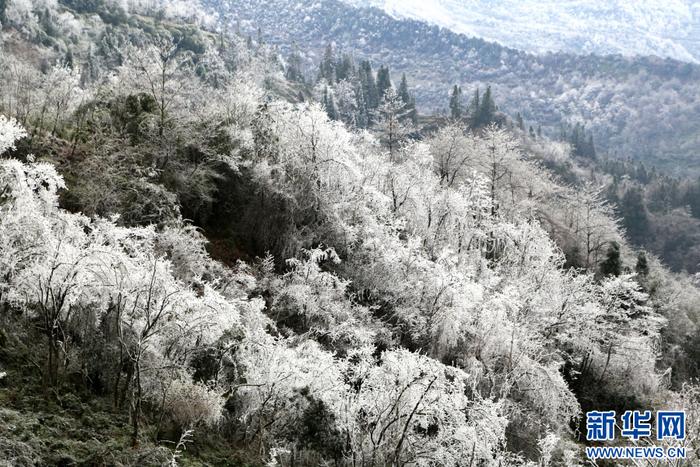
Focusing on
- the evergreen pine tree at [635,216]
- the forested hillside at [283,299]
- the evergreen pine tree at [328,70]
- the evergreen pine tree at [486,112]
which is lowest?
the evergreen pine tree at [635,216]

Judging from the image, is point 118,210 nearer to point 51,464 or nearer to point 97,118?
point 97,118

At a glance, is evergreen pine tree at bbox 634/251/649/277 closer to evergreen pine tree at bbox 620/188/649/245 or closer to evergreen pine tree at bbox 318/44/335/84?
evergreen pine tree at bbox 620/188/649/245

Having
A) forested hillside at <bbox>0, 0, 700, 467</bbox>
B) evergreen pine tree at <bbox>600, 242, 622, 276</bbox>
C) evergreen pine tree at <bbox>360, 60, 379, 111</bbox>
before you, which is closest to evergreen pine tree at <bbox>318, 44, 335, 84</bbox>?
evergreen pine tree at <bbox>360, 60, 379, 111</bbox>

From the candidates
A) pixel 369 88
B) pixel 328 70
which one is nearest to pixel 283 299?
pixel 369 88

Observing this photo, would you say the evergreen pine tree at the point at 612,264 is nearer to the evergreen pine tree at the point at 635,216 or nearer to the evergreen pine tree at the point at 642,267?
the evergreen pine tree at the point at 642,267

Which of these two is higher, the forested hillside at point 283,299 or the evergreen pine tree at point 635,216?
the forested hillside at point 283,299

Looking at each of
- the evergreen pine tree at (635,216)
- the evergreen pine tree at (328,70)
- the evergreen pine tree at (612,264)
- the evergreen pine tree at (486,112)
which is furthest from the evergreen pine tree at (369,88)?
the evergreen pine tree at (612,264)

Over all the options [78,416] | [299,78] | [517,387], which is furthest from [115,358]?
[299,78]

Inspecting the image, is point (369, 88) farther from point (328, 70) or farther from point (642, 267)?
point (642, 267)

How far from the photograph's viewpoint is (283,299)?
2427cm

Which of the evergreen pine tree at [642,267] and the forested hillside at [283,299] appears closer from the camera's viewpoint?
the forested hillside at [283,299]

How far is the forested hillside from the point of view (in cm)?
1506

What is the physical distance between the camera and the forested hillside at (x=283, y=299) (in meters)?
15.1

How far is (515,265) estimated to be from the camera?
3281cm
